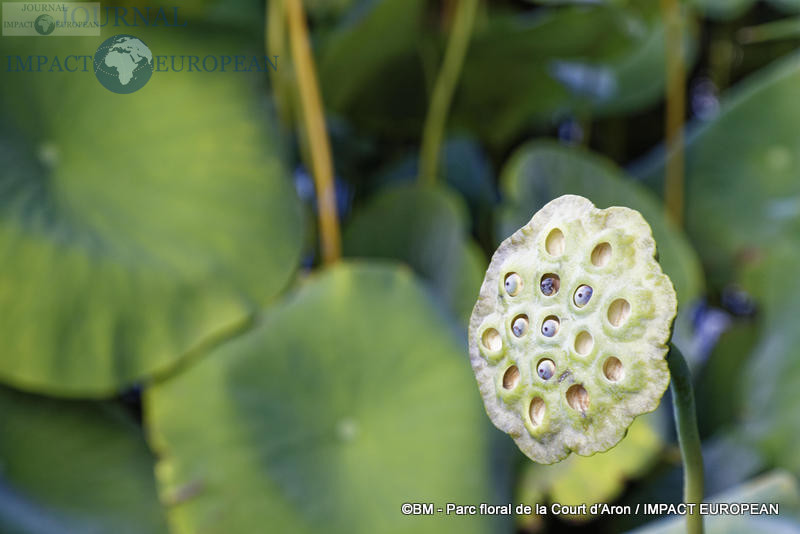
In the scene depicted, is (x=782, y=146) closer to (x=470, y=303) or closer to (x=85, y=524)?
(x=470, y=303)

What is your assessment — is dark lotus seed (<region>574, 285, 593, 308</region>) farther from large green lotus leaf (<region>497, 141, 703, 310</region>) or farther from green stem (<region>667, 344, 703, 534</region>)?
large green lotus leaf (<region>497, 141, 703, 310</region>)

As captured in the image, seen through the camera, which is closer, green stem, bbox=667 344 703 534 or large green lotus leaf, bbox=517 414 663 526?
green stem, bbox=667 344 703 534

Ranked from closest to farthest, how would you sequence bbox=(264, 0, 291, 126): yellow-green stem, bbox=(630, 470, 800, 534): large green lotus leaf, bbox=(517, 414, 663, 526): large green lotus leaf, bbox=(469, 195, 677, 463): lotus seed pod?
bbox=(469, 195, 677, 463): lotus seed pod → bbox=(630, 470, 800, 534): large green lotus leaf → bbox=(517, 414, 663, 526): large green lotus leaf → bbox=(264, 0, 291, 126): yellow-green stem

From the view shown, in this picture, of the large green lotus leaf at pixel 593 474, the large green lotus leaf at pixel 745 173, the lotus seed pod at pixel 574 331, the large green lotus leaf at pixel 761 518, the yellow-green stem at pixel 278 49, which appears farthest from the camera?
the large green lotus leaf at pixel 745 173

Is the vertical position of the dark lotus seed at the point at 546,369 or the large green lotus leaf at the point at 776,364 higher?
the dark lotus seed at the point at 546,369

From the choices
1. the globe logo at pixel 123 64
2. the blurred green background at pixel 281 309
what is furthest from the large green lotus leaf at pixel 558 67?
the globe logo at pixel 123 64

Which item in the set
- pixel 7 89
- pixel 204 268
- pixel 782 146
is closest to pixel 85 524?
pixel 204 268

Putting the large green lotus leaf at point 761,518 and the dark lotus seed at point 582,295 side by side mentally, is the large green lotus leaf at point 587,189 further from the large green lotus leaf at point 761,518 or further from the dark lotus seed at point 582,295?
the dark lotus seed at point 582,295

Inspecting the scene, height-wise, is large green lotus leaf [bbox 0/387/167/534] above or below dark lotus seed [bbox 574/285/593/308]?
below

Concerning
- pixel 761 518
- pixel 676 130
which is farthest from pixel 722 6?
pixel 761 518

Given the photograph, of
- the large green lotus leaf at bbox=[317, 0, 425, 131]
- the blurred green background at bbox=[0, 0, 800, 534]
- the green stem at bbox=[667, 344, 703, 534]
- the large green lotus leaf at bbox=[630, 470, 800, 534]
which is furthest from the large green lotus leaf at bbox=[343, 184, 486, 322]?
the green stem at bbox=[667, 344, 703, 534]
